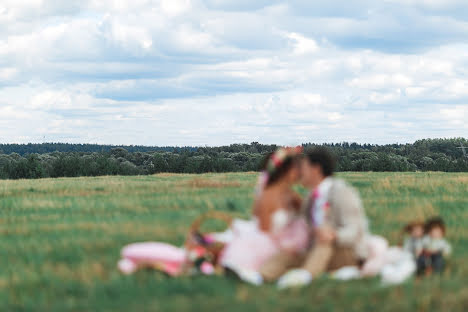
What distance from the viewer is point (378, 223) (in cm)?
1435

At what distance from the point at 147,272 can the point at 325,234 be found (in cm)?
267

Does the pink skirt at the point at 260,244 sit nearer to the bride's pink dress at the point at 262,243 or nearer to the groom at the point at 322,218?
the bride's pink dress at the point at 262,243

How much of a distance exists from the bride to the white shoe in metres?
0.36

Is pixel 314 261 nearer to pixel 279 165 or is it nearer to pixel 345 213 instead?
pixel 345 213

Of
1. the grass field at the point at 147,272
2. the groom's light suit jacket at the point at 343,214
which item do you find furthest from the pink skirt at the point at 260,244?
the grass field at the point at 147,272

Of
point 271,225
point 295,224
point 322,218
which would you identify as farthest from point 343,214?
point 271,225

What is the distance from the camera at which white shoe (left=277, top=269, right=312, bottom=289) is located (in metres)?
8.03

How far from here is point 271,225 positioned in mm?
8281

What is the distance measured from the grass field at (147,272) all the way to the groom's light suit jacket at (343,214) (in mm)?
614

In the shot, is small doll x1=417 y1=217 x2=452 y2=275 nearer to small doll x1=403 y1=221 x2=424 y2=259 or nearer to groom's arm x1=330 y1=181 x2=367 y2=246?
small doll x1=403 y1=221 x2=424 y2=259

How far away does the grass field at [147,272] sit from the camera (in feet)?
24.5

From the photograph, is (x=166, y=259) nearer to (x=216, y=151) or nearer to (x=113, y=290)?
(x=113, y=290)

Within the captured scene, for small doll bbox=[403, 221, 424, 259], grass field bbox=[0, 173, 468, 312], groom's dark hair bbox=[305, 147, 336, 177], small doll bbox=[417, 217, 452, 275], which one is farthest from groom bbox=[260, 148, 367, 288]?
small doll bbox=[417, 217, 452, 275]

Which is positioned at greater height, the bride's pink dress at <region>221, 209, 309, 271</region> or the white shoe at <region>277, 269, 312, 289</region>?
the bride's pink dress at <region>221, 209, 309, 271</region>
